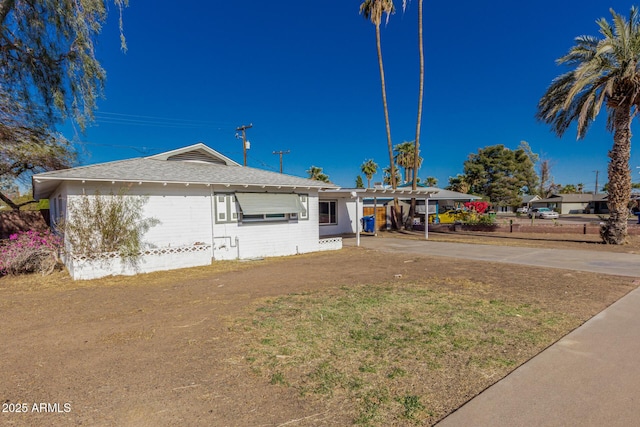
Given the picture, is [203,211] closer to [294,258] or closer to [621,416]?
[294,258]

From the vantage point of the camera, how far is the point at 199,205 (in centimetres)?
1074

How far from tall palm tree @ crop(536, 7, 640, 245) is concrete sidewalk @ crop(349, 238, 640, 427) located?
10735 mm

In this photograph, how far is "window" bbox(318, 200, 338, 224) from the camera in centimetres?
1902

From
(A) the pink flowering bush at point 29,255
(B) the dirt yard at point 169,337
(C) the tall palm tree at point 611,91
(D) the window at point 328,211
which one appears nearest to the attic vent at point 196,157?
(A) the pink flowering bush at point 29,255

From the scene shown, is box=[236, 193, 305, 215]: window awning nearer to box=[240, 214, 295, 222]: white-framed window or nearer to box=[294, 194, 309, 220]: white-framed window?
box=[294, 194, 309, 220]: white-framed window

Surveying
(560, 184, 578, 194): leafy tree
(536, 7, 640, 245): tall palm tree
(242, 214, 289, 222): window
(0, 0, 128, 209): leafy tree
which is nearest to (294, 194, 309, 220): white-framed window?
(242, 214, 289, 222): window

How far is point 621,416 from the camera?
2510 millimetres

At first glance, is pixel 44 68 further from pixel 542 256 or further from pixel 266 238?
pixel 542 256

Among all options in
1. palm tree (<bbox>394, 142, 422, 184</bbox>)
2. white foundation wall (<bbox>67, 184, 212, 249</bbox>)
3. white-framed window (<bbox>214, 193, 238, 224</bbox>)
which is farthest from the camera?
palm tree (<bbox>394, 142, 422, 184</bbox>)

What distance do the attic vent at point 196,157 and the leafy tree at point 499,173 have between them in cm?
4188

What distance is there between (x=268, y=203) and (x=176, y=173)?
3204mm

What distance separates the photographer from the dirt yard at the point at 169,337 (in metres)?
2.67

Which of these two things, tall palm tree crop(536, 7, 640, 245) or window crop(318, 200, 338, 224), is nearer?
tall palm tree crop(536, 7, 640, 245)

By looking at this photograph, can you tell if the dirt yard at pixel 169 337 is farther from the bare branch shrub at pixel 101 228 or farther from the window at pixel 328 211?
the window at pixel 328 211
